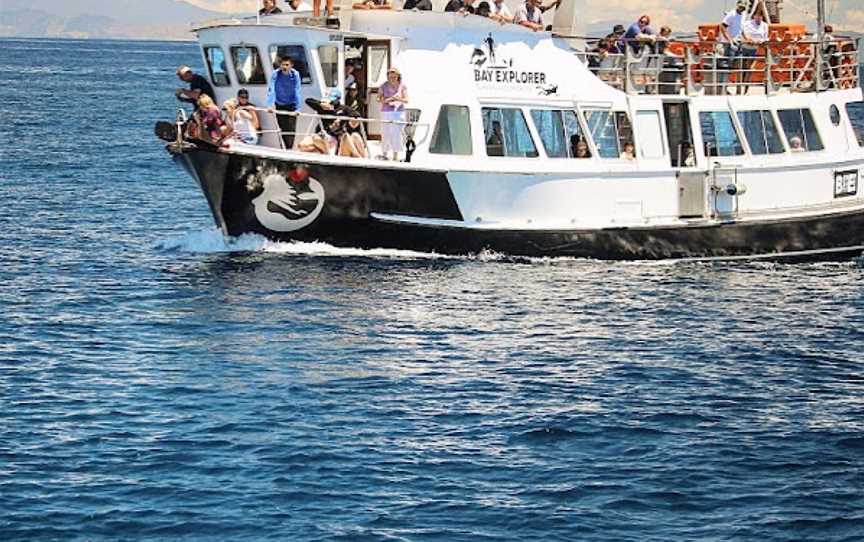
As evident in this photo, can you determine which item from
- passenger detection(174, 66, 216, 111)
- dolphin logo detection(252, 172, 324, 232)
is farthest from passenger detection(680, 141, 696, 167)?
passenger detection(174, 66, 216, 111)

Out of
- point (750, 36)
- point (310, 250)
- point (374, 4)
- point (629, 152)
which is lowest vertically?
point (310, 250)

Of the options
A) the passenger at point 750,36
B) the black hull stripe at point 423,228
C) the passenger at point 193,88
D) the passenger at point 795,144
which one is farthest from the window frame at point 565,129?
the passenger at point 193,88

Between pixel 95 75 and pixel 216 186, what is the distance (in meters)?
128

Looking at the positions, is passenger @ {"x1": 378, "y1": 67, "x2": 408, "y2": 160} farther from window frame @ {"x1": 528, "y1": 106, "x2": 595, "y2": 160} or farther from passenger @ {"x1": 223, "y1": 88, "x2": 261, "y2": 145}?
window frame @ {"x1": 528, "y1": 106, "x2": 595, "y2": 160}

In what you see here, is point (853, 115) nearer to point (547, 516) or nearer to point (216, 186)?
point (216, 186)

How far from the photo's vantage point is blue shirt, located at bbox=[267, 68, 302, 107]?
33.5m

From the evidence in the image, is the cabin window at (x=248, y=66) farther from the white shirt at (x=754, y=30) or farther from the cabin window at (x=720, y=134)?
the white shirt at (x=754, y=30)

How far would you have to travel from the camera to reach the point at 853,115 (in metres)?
109

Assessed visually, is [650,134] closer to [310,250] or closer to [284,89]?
[310,250]

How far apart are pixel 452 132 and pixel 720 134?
6.43 m

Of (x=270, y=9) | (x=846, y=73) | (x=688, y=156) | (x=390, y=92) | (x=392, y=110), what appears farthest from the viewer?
(x=846, y=73)

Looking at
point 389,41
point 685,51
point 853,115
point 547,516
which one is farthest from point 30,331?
point 853,115

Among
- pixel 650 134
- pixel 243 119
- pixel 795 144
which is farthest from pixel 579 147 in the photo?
pixel 243 119

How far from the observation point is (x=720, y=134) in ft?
119
